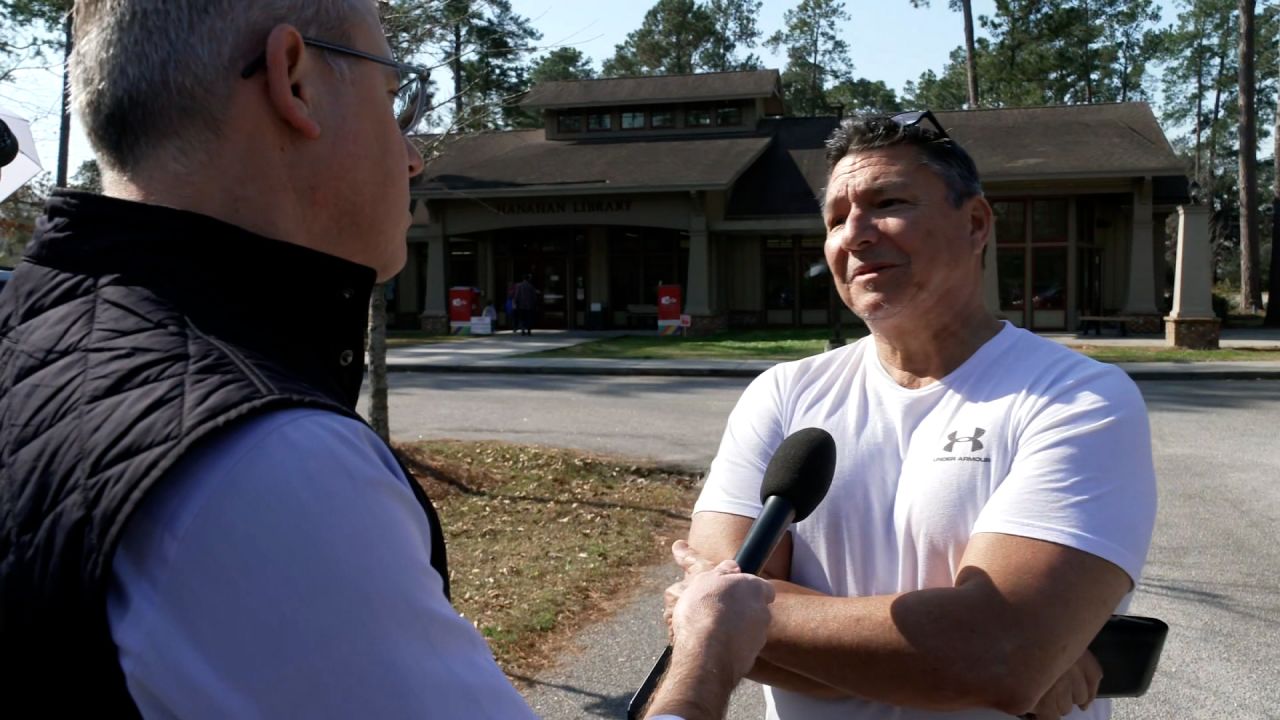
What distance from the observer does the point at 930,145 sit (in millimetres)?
2609

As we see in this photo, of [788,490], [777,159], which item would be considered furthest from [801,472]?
[777,159]

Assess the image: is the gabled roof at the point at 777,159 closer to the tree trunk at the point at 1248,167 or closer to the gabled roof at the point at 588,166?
the gabled roof at the point at 588,166

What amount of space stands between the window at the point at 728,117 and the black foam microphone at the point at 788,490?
33.3m

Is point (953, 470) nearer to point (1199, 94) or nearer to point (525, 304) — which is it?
point (525, 304)

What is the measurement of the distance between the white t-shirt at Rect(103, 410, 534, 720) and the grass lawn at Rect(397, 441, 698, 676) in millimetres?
4143

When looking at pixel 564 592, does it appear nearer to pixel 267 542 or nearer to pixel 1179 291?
pixel 267 542

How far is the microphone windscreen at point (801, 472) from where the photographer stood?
74.6 inches

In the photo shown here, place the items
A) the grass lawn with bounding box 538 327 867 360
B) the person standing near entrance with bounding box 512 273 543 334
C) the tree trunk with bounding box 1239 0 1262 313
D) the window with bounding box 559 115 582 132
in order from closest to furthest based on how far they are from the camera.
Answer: the grass lawn with bounding box 538 327 867 360, the person standing near entrance with bounding box 512 273 543 334, the tree trunk with bounding box 1239 0 1262 313, the window with bounding box 559 115 582 132

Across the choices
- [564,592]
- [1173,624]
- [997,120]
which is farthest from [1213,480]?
[997,120]

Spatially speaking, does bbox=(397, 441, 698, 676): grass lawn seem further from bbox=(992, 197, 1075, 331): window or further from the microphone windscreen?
bbox=(992, 197, 1075, 331): window

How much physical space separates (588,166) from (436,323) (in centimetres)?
634

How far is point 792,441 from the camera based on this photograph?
2.00 meters

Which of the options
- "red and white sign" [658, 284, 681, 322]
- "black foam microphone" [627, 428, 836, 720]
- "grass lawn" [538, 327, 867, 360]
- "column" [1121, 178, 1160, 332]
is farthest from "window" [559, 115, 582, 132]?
"black foam microphone" [627, 428, 836, 720]

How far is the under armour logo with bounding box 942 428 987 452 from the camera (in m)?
2.31
